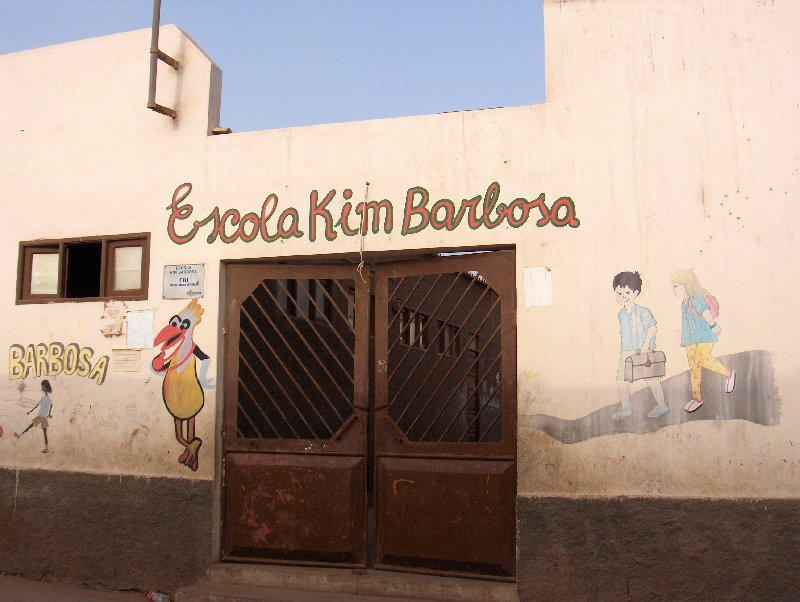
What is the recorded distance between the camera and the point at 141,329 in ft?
23.0

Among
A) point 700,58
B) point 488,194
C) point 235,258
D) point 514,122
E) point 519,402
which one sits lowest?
point 519,402

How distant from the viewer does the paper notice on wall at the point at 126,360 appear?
23.0 ft

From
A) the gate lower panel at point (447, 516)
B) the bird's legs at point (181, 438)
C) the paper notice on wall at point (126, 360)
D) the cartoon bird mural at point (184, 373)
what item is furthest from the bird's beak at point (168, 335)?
the gate lower panel at point (447, 516)

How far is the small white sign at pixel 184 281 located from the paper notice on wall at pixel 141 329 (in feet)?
0.87

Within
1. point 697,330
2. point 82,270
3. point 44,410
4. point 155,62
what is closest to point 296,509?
point 44,410

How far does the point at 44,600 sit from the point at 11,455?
5.02 feet

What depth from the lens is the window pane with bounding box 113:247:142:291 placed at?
7.18m

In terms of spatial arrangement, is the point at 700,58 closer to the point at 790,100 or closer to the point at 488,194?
the point at 790,100

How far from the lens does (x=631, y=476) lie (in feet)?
18.5

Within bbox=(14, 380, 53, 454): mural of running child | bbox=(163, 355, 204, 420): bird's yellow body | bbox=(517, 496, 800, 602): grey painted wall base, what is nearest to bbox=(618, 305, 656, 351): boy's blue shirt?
bbox=(517, 496, 800, 602): grey painted wall base

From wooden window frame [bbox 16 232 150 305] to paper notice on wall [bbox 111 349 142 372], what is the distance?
472 millimetres

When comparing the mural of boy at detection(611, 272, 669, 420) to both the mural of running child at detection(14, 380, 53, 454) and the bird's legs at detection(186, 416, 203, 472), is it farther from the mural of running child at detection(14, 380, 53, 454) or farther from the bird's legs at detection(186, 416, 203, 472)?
the mural of running child at detection(14, 380, 53, 454)

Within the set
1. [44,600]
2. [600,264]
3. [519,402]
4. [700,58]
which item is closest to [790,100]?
[700,58]

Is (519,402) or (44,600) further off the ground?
(519,402)
